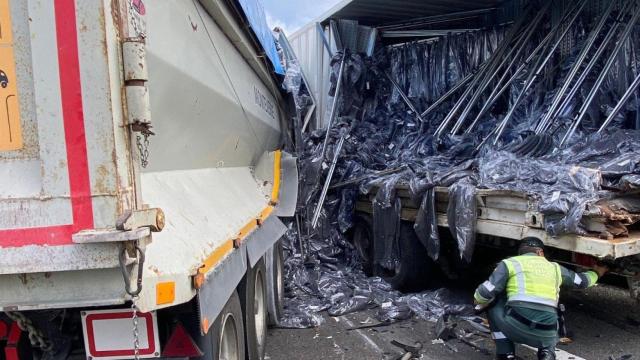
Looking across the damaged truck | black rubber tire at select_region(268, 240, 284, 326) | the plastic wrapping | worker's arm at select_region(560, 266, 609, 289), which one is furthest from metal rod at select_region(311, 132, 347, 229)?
worker's arm at select_region(560, 266, 609, 289)

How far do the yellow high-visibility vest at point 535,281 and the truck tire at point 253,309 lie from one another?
6.35 ft

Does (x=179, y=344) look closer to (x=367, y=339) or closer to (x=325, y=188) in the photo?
(x=367, y=339)

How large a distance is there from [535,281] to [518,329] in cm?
39

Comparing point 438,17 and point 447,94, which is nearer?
point 447,94

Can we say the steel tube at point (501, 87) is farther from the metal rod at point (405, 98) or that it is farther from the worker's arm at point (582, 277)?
the worker's arm at point (582, 277)

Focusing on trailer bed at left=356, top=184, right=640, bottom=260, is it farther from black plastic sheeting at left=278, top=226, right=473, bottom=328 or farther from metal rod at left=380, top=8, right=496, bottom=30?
metal rod at left=380, top=8, right=496, bottom=30

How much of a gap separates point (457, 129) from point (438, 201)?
2492 mm

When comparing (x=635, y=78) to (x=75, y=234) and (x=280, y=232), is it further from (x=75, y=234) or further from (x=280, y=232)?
(x=75, y=234)

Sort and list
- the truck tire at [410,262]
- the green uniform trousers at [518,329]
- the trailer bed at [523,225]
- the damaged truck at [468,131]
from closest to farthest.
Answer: the trailer bed at [523,225] → the green uniform trousers at [518,329] → the damaged truck at [468,131] → the truck tire at [410,262]

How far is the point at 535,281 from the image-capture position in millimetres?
3803

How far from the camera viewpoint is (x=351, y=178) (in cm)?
720

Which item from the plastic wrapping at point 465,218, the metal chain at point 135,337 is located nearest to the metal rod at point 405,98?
the plastic wrapping at point 465,218

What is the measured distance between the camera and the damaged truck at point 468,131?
412 cm

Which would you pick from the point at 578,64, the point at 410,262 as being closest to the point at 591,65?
the point at 578,64
